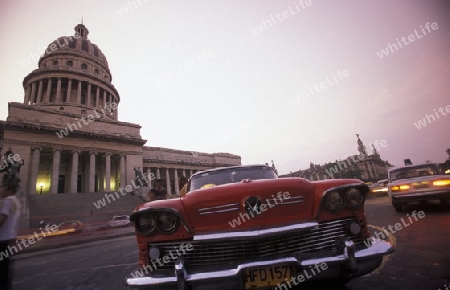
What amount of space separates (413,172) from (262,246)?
27.3 ft

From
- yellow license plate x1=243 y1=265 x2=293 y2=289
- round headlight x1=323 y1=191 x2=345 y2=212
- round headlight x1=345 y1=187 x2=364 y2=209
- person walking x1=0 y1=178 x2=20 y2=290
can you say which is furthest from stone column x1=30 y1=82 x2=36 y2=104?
round headlight x1=345 y1=187 x2=364 y2=209

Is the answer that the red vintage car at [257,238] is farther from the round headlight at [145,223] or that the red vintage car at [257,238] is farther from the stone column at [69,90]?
the stone column at [69,90]

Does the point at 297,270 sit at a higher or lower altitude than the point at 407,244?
higher

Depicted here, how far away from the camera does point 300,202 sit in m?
2.12

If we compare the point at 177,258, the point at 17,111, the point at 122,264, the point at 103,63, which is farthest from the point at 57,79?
the point at 177,258

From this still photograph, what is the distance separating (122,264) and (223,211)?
404 centimetres

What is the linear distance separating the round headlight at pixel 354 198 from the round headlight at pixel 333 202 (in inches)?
2.8

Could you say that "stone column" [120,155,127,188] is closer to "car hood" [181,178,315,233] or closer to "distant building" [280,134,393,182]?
"car hood" [181,178,315,233]

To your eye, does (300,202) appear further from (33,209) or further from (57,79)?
(57,79)

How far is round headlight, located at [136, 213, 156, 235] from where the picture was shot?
2.05 metres

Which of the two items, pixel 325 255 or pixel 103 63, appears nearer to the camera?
pixel 325 255

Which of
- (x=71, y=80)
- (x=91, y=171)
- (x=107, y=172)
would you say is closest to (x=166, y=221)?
(x=91, y=171)

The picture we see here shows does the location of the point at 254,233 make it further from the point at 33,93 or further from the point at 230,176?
the point at 33,93

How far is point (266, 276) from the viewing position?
1707mm
